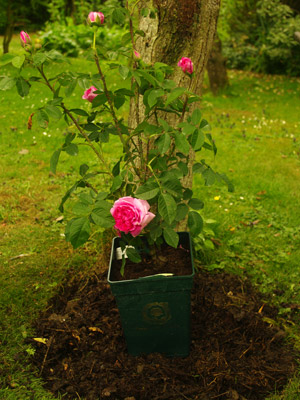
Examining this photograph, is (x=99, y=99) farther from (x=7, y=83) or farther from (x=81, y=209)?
(x=81, y=209)

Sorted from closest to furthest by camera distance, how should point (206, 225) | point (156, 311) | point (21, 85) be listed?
point (21, 85)
point (156, 311)
point (206, 225)

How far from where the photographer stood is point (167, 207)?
139 cm

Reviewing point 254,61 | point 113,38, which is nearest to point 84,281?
point 254,61

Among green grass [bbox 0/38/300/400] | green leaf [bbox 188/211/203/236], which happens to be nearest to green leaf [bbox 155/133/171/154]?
green leaf [bbox 188/211/203/236]

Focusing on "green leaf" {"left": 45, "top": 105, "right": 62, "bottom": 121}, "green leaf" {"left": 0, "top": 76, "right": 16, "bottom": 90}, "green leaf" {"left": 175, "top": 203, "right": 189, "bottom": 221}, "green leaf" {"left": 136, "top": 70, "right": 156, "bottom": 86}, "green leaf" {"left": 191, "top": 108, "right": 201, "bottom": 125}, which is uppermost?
"green leaf" {"left": 136, "top": 70, "right": 156, "bottom": 86}

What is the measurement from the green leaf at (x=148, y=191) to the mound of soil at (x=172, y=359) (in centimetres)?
96

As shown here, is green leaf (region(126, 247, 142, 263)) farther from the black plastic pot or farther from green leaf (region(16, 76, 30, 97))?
green leaf (region(16, 76, 30, 97))

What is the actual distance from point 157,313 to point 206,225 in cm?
116

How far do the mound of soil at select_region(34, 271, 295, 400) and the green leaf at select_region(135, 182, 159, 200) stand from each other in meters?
0.96

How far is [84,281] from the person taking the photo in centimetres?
248

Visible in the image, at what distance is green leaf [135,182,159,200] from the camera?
4.65ft

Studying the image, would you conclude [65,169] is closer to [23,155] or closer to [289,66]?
[23,155]

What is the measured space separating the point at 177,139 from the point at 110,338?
1236mm

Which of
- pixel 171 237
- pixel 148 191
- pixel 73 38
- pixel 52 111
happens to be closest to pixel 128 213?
pixel 148 191
